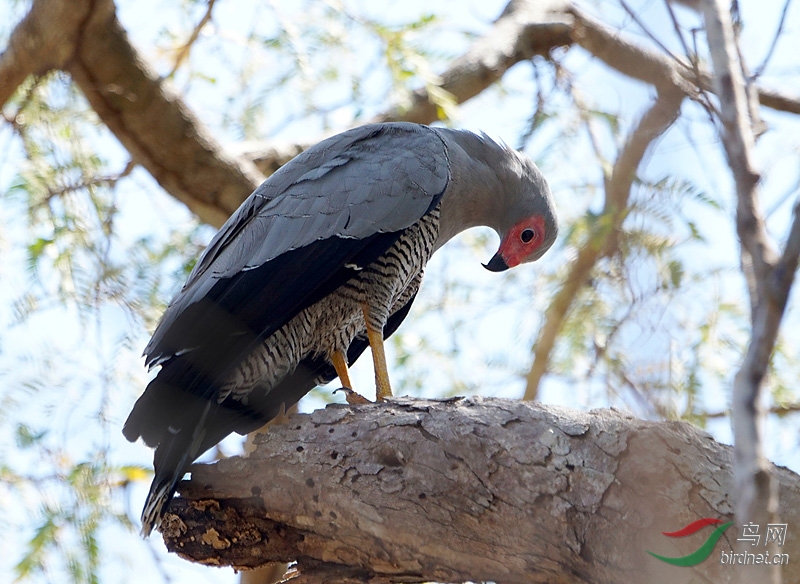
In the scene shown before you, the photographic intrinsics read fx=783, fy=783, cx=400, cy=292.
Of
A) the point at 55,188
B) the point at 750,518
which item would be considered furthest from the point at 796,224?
the point at 55,188

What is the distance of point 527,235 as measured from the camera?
5.12m

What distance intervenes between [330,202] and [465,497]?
1.76m

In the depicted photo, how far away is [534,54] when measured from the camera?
23.5 feet

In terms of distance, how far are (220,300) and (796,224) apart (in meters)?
2.87

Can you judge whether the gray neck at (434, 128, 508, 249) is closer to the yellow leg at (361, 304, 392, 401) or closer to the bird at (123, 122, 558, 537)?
the bird at (123, 122, 558, 537)

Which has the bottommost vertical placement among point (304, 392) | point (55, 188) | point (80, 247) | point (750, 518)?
point (750, 518)

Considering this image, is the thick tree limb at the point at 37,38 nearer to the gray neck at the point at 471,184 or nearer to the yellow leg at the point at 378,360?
the gray neck at the point at 471,184

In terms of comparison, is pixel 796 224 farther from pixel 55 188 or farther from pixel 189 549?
pixel 55 188

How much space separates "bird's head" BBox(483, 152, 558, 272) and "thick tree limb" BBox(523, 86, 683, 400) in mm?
296

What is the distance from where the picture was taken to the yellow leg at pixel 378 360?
4.42 m

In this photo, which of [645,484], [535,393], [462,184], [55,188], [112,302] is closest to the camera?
[645,484]

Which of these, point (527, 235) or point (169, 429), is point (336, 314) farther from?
point (527, 235)

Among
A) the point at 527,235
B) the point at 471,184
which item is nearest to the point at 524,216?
the point at 527,235

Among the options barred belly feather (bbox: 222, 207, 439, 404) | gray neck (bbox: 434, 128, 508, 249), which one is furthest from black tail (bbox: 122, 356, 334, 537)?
gray neck (bbox: 434, 128, 508, 249)
